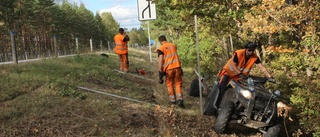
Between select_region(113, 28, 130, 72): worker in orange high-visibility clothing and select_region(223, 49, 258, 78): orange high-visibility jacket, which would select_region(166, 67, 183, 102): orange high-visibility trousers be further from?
select_region(113, 28, 130, 72): worker in orange high-visibility clothing

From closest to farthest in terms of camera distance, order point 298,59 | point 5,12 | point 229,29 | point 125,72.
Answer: point 298,59
point 229,29
point 125,72
point 5,12

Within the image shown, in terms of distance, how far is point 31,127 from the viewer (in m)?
4.98

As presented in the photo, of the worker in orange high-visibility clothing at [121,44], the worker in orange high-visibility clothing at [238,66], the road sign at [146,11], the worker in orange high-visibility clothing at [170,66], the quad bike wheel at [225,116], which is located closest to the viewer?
the quad bike wheel at [225,116]

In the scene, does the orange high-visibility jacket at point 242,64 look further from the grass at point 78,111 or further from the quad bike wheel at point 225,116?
the grass at point 78,111

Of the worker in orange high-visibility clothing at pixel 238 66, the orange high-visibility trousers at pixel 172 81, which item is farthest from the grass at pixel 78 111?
the worker in orange high-visibility clothing at pixel 238 66

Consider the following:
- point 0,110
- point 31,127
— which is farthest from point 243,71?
point 0,110

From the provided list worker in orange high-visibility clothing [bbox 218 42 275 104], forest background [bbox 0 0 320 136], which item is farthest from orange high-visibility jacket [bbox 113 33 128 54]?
worker in orange high-visibility clothing [bbox 218 42 275 104]

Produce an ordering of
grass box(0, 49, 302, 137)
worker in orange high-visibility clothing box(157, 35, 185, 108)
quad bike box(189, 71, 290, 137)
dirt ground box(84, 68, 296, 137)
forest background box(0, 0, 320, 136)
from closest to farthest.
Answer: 1. grass box(0, 49, 302, 137)
2. quad bike box(189, 71, 290, 137)
3. dirt ground box(84, 68, 296, 137)
4. forest background box(0, 0, 320, 136)
5. worker in orange high-visibility clothing box(157, 35, 185, 108)

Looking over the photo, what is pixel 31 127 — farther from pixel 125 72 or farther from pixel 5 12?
pixel 5 12

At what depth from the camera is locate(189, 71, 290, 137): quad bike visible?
5312 millimetres

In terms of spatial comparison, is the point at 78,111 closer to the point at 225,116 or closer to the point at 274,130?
the point at 225,116

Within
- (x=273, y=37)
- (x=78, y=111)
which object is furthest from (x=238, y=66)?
(x=273, y=37)

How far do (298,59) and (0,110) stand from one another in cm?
641

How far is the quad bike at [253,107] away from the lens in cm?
531
